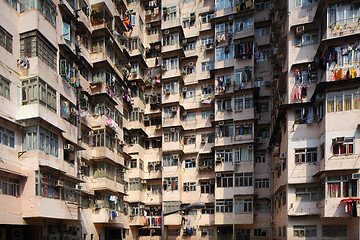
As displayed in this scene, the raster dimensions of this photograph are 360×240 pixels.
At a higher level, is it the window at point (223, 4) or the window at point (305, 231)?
the window at point (223, 4)

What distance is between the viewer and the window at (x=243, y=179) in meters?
25.7

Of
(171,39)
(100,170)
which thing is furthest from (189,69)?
(100,170)

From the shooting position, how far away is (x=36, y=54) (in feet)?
48.3

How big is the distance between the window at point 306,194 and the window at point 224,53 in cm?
1479

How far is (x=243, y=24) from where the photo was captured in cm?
2809

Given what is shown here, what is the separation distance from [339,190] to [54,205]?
1569cm

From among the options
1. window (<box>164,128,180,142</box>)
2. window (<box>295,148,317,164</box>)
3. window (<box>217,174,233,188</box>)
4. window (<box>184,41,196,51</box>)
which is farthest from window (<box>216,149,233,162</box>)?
window (<box>184,41,196,51</box>)

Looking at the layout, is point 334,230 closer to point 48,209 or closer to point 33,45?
point 48,209

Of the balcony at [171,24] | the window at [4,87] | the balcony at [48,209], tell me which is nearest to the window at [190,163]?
the balcony at [171,24]

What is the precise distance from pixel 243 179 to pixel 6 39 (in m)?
20.7

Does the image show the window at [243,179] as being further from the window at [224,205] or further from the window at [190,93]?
the window at [190,93]

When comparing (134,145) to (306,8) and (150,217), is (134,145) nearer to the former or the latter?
(150,217)

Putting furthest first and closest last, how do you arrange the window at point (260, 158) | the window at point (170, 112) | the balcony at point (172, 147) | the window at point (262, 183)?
the window at point (170, 112) < the balcony at point (172, 147) < the window at point (260, 158) < the window at point (262, 183)

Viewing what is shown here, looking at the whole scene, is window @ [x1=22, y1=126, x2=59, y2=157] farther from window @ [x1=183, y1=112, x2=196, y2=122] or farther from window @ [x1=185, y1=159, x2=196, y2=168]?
window @ [x1=183, y1=112, x2=196, y2=122]
